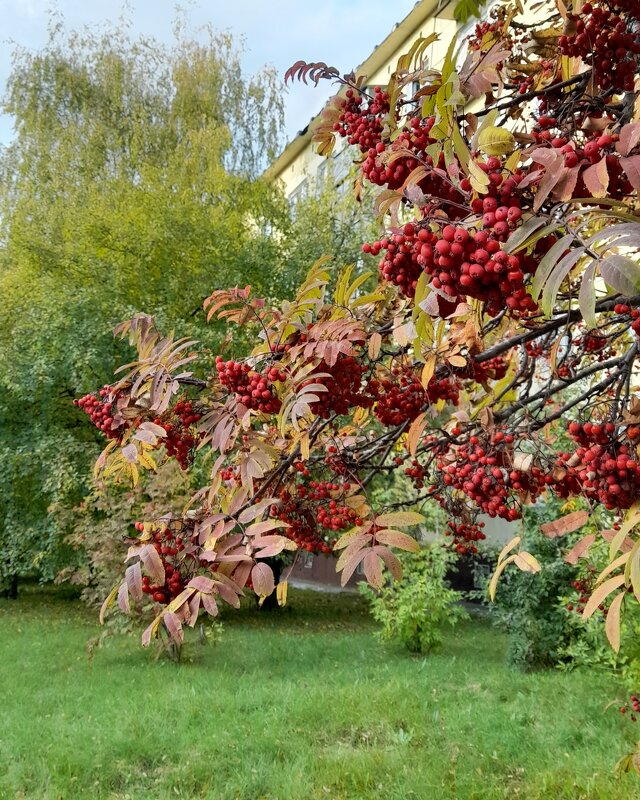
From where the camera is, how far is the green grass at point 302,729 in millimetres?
3314

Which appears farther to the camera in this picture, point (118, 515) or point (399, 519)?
point (118, 515)

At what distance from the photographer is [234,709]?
4570mm

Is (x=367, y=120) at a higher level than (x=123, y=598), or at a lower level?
higher

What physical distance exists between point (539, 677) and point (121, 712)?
329 centimetres

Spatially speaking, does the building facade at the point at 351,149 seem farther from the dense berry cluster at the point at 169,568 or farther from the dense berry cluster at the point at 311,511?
the dense berry cluster at the point at 169,568

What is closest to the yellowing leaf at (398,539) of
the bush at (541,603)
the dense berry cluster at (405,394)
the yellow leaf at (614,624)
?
the yellow leaf at (614,624)

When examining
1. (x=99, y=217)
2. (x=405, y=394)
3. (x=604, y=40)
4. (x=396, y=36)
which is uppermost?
(x=396, y=36)

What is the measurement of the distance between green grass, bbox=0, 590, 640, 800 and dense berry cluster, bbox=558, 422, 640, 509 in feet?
8.17

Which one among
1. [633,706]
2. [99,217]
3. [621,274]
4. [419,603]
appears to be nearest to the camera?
[621,274]

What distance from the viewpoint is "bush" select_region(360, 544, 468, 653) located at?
22.1 feet

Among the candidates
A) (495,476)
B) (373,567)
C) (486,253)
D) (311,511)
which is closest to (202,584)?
(373,567)

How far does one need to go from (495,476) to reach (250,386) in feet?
2.06

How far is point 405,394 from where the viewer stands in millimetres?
1880

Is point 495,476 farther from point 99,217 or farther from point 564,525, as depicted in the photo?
point 99,217
